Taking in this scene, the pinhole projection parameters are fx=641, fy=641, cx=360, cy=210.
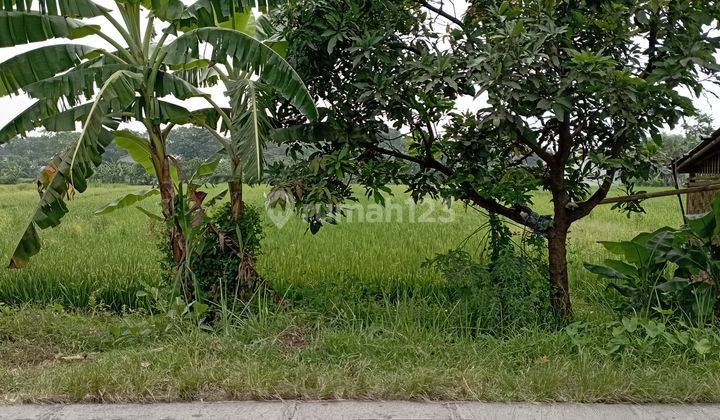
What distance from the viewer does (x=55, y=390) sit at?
3.02 meters

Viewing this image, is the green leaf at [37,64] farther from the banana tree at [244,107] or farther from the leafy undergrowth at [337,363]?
the leafy undergrowth at [337,363]

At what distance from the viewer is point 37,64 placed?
444cm

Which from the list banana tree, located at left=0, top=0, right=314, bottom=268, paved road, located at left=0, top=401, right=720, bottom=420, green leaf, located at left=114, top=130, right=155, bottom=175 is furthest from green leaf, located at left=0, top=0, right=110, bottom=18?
paved road, located at left=0, top=401, right=720, bottom=420

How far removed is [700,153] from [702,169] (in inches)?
17.7

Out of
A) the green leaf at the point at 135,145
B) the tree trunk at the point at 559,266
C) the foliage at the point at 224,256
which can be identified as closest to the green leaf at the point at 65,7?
the green leaf at the point at 135,145

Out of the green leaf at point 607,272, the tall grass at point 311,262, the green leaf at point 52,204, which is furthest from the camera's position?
the tall grass at point 311,262

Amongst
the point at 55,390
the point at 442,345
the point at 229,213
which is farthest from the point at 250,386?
the point at 229,213

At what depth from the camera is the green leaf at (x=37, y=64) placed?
4.42 metres

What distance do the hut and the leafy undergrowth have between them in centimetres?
130

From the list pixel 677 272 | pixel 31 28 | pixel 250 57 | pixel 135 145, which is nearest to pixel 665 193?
pixel 677 272

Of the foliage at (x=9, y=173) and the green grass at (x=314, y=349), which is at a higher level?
the foliage at (x=9, y=173)

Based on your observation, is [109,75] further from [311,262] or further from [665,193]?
[665,193]

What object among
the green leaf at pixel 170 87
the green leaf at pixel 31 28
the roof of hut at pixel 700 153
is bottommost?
the roof of hut at pixel 700 153

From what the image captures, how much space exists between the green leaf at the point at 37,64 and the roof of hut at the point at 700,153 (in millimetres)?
4296
